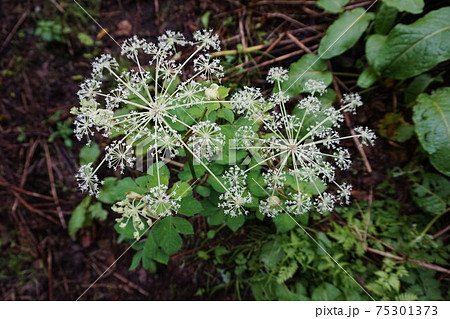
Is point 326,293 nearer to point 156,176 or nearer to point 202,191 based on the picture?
point 202,191

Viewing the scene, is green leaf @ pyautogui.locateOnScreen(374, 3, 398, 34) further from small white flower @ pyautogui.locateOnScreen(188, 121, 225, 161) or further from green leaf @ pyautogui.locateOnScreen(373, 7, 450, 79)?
small white flower @ pyautogui.locateOnScreen(188, 121, 225, 161)

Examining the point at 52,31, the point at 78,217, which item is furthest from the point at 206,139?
the point at 52,31

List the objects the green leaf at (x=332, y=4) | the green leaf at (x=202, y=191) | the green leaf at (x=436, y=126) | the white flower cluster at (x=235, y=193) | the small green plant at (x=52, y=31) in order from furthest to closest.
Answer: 1. the small green plant at (x=52, y=31)
2. the green leaf at (x=332, y=4)
3. the green leaf at (x=436, y=126)
4. the green leaf at (x=202, y=191)
5. the white flower cluster at (x=235, y=193)

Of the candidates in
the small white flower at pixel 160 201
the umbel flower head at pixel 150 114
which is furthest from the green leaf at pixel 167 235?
the umbel flower head at pixel 150 114

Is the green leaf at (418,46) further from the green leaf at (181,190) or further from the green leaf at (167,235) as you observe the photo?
the green leaf at (167,235)

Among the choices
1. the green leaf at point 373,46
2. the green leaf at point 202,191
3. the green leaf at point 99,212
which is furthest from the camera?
the green leaf at point 99,212

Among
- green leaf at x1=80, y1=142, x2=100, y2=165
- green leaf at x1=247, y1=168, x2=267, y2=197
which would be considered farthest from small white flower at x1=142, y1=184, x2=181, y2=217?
green leaf at x1=80, y1=142, x2=100, y2=165

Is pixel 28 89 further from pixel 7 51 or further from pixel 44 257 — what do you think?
pixel 44 257
